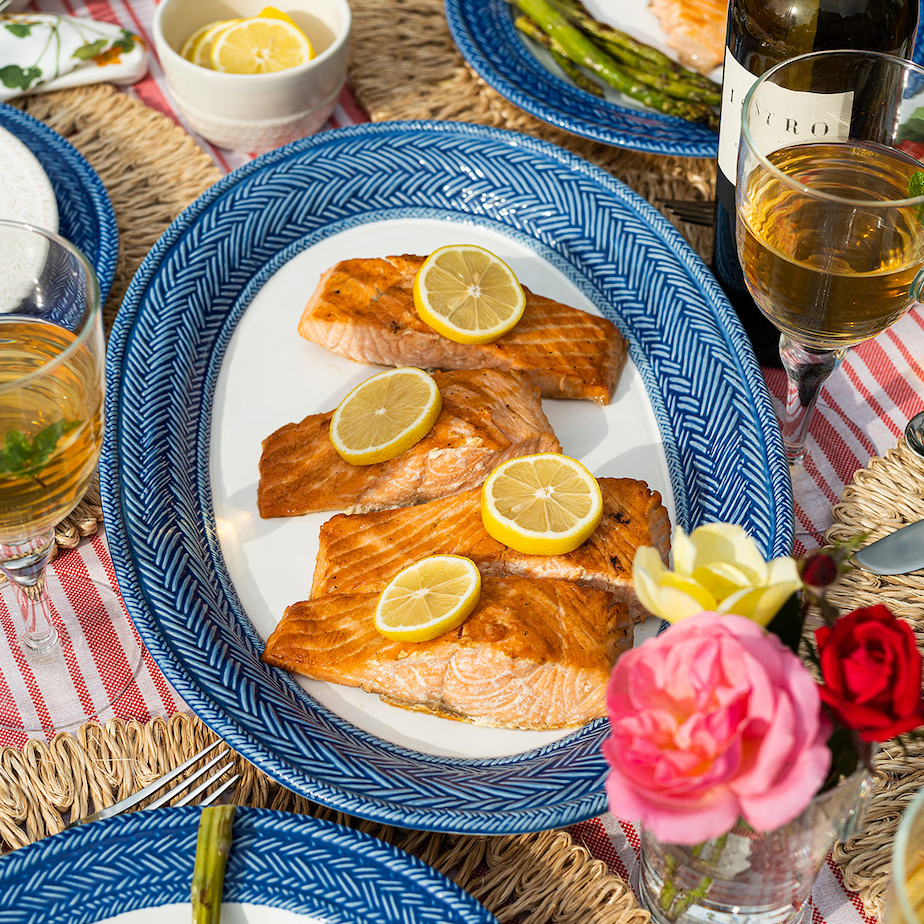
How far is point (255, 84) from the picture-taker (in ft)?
8.26

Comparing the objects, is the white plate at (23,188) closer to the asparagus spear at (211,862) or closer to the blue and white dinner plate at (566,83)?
the blue and white dinner plate at (566,83)

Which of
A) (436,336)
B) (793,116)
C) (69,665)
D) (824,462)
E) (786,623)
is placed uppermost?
(793,116)

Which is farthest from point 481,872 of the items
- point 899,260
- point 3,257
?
point 3,257

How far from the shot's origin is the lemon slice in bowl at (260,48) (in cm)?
266

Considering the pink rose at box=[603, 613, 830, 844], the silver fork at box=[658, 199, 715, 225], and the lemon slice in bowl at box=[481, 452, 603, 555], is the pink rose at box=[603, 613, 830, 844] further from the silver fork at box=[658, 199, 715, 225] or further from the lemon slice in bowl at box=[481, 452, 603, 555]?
the silver fork at box=[658, 199, 715, 225]

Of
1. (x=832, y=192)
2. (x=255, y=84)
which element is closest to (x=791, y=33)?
(x=832, y=192)

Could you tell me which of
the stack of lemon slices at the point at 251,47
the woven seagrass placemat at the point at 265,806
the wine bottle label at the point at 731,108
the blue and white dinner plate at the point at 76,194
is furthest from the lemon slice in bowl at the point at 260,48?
the woven seagrass placemat at the point at 265,806

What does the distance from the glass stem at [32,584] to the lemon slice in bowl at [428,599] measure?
563 mm

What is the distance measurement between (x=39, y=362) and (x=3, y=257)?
24cm

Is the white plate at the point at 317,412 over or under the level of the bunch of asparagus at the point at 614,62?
under

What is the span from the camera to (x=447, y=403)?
7.00 ft

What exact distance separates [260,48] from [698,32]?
1.15 metres

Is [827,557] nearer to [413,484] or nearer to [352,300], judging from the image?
[413,484]

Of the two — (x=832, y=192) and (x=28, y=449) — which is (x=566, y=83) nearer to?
(x=832, y=192)
